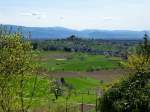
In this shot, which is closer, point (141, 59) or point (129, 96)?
point (129, 96)

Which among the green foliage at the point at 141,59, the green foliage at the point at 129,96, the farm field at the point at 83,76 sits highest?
the green foliage at the point at 141,59

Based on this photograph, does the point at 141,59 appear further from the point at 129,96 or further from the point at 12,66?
the point at 12,66

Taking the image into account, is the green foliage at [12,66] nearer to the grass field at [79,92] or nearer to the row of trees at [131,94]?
the row of trees at [131,94]

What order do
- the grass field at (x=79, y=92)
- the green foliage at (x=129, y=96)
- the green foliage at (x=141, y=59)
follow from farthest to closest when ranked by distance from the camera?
1. the grass field at (x=79, y=92)
2. the green foliage at (x=141, y=59)
3. the green foliage at (x=129, y=96)

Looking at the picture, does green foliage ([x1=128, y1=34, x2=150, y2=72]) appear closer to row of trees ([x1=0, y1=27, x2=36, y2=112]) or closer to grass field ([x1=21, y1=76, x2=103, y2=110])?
row of trees ([x1=0, y1=27, x2=36, y2=112])

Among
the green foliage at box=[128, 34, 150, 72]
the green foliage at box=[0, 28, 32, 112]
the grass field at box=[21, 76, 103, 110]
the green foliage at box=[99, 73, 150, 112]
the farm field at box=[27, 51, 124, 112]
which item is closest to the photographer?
the green foliage at box=[0, 28, 32, 112]

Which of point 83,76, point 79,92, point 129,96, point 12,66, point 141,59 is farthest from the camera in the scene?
point 83,76

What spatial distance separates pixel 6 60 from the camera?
607 inches

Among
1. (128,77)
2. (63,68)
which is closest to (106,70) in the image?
(63,68)

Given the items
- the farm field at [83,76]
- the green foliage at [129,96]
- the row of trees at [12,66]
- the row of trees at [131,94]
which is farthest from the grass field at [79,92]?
the row of trees at [12,66]

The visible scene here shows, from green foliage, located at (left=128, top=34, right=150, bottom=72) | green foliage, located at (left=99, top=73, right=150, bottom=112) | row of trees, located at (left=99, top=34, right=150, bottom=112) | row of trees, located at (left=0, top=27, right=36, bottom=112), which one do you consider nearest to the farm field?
green foliage, located at (left=128, top=34, right=150, bottom=72)

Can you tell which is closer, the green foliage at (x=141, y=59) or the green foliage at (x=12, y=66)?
the green foliage at (x=12, y=66)

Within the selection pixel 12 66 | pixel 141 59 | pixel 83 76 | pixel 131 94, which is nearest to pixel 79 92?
pixel 83 76

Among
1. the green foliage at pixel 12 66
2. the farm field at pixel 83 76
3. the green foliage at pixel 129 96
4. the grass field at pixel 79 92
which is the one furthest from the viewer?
the farm field at pixel 83 76
